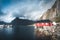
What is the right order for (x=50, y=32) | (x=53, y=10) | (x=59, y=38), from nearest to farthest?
1. (x=59, y=38)
2. (x=50, y=32)
3. (x=53, y=10)

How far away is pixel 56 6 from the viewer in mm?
14453

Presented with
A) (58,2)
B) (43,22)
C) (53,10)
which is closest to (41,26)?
(43,22)

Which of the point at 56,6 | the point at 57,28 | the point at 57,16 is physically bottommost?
the point at 57,28

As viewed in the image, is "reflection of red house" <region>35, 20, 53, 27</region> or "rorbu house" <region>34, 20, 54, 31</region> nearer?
"rorbu house" <region>34, 20, 54, 31</region>

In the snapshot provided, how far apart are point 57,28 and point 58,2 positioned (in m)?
3.74

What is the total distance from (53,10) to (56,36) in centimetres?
451

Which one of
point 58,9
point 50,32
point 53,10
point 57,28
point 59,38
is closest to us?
point 59,38

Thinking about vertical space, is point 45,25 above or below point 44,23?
below

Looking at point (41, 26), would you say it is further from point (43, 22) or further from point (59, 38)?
point (59, 38)

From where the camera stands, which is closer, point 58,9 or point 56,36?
point 56,36

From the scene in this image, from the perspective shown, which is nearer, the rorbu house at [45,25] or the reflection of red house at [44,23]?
the rorbu house at [45,25]

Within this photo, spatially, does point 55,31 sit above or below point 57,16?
below

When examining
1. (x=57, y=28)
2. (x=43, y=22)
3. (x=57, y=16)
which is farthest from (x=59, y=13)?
(x=57, y=28)

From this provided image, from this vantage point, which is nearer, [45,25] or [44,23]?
[45,25]
